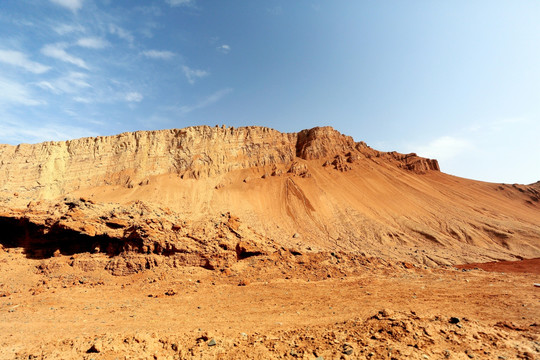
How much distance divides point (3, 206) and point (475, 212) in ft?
114

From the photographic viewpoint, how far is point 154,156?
110ft

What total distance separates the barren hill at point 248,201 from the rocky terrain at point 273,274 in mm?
135

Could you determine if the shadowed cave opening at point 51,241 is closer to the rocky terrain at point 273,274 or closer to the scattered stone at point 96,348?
the rocky terrain at point 273,274

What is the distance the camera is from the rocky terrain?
475cm

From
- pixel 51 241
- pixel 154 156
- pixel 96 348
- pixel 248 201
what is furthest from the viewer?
pixel 154 156

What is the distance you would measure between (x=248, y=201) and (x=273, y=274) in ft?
54.9

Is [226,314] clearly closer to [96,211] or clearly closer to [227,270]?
[227,270]

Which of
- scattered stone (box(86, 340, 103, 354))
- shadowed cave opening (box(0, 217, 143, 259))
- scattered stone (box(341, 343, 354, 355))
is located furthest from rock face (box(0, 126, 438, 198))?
scattered stone (box(341, 343, 354, 355))

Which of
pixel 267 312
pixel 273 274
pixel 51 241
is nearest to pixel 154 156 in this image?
pixel 51 241

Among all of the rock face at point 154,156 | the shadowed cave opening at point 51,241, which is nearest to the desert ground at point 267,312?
the shadowed cave opening at point 51,241

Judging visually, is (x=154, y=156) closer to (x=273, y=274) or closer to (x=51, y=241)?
(x=51, y=241)

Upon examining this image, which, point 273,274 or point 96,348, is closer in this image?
point 96,348

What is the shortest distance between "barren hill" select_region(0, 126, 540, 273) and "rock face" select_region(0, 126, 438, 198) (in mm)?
158

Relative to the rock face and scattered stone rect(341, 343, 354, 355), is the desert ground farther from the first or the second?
the rock face
